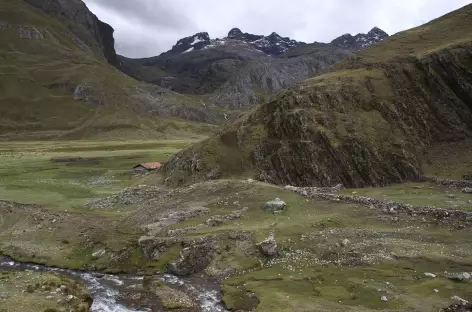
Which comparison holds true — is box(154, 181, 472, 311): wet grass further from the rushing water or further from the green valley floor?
the rushing water

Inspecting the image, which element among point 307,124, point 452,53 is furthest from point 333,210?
point 452,53

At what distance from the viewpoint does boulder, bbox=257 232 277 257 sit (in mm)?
45312

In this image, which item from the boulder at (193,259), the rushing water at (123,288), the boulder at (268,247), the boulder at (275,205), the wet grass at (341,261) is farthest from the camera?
the boulder at (275,205)

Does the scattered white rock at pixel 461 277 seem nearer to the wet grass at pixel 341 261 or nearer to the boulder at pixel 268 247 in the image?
the wet grass at pixel 341 261

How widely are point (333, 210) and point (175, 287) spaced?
2309 centimetres

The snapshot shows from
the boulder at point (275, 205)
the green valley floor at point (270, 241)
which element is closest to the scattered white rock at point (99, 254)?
the green valley floor at point (270, 241)

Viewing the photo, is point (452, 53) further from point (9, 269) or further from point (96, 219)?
point (9, 269)

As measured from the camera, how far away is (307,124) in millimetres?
81000

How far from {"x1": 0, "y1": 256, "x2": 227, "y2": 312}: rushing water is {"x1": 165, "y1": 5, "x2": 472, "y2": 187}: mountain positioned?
36575mm

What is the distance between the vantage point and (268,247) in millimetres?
45656

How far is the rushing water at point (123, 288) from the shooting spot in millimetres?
37562

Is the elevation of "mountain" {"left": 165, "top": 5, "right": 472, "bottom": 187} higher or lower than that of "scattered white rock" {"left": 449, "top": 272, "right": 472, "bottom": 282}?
higher

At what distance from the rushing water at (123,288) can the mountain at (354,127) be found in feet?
120

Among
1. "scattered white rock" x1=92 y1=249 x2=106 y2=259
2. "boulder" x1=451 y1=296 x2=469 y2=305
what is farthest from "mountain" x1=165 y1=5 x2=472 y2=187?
"boulder" x1=451 y1=296 x2=469 y2=305
